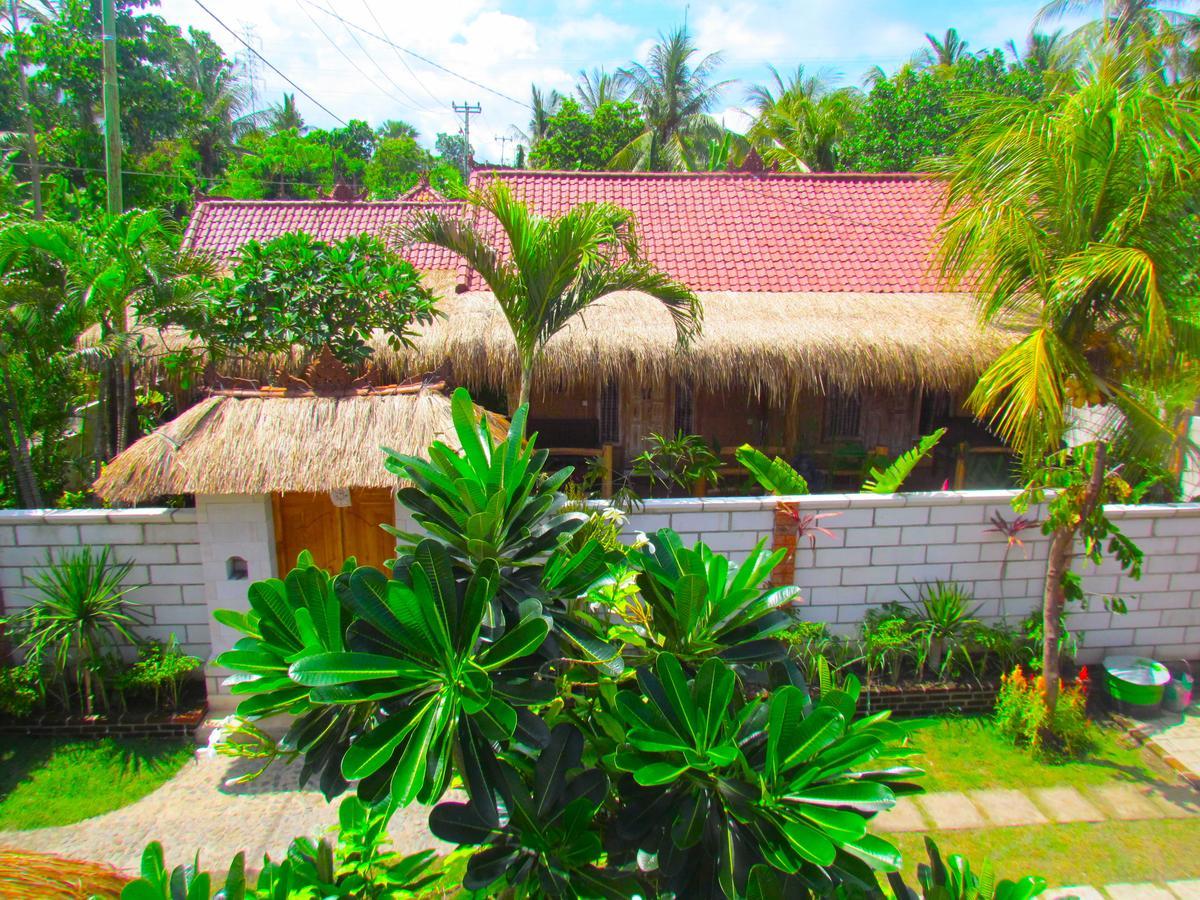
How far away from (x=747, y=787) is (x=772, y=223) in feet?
33.0

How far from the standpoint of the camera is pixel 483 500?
2.27 m

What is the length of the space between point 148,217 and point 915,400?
894 cm

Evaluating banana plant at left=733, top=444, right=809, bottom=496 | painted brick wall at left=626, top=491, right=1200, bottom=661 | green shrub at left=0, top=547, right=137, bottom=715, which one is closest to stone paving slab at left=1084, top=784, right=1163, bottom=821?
painted brick wall at left=626, top=491, right=1200, bottom=661

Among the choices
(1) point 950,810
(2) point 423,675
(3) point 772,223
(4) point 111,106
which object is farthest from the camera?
(3) point 772,223

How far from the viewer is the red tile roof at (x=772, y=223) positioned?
32.1 ft

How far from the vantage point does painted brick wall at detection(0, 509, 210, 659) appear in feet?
18.2

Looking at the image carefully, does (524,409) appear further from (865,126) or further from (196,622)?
(865,126)

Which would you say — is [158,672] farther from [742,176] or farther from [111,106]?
[742,176]

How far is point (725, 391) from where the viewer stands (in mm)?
10312

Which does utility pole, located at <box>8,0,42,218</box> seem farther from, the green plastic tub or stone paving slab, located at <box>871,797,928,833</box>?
the green plastic tub

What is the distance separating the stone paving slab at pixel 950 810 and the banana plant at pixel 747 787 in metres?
3.45

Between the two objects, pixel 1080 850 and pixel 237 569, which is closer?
pixel 1080 850

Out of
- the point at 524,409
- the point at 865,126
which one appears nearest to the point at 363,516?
the point at 524,409

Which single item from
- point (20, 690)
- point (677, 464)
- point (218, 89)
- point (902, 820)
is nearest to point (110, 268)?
point (20, 690)
